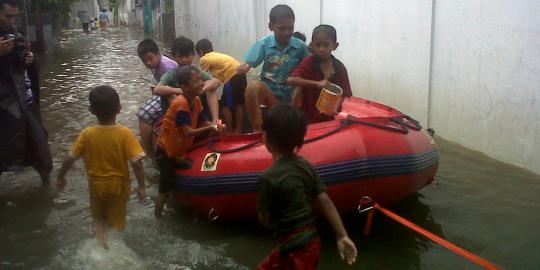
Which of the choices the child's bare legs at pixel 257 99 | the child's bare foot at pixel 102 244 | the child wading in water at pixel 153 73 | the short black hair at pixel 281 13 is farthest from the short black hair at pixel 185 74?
the child's bare foot at pixel 102 244

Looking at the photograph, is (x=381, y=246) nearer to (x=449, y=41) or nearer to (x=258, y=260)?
(x=258, y=260)

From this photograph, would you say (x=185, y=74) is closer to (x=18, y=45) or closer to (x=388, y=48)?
(x=18, y=45)

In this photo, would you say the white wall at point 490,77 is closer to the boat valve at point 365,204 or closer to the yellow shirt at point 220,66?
the boat valve at point 365,204

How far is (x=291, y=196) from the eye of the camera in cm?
242

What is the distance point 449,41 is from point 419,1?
0.68 meters

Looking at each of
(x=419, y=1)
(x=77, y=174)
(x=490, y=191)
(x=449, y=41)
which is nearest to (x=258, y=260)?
(x=490, y=191)

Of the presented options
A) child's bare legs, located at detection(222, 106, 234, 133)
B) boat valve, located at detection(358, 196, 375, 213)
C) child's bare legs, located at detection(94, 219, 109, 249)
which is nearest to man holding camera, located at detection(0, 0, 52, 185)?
child's bare legs, located at detection(94, 219, 109, 249)

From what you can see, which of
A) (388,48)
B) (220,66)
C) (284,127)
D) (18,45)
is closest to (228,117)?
(220,66)

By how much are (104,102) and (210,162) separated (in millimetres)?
909

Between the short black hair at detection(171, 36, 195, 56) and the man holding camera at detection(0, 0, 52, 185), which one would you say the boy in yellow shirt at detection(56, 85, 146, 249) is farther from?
the short black hair at detection(171, 36, 195, 56)

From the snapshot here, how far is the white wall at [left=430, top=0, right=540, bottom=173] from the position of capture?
4824 millimetres

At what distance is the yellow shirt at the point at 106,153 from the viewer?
11.4 ft

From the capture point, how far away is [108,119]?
3.49m

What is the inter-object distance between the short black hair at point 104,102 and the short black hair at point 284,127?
1382 mm
